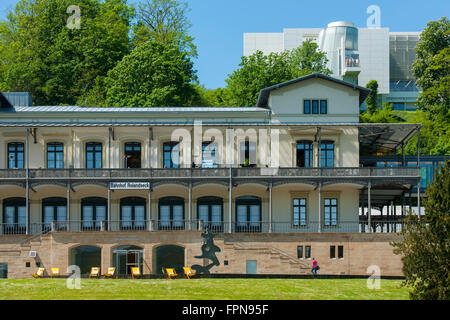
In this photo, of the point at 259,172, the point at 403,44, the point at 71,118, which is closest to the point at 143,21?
the point at 71,118

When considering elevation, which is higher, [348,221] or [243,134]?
[243,134]

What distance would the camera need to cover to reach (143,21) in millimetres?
86188

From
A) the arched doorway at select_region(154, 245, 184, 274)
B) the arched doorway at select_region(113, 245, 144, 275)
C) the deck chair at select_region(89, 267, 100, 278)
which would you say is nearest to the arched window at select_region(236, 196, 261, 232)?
the arched doorway at select_region(154, 245, 184, 274)

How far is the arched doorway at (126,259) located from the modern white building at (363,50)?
6594 centimetres

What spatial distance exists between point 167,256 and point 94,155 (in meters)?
9.39

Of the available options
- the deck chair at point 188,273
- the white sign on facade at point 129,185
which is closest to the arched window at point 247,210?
the white sign on facade at point 129,185

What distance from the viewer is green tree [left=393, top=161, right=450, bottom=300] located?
29.8 meters

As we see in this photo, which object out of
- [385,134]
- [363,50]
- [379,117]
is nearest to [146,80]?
[385,134]

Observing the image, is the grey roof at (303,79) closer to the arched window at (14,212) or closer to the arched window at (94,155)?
the arched window at (94,155)

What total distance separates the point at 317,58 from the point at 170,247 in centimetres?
4500

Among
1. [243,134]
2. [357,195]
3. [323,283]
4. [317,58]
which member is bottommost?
[323,283]

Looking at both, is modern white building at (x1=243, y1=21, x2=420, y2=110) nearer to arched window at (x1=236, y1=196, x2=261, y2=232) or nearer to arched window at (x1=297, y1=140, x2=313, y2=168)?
arched window at (x1=297, y1=140, x2=313, y2=168)
